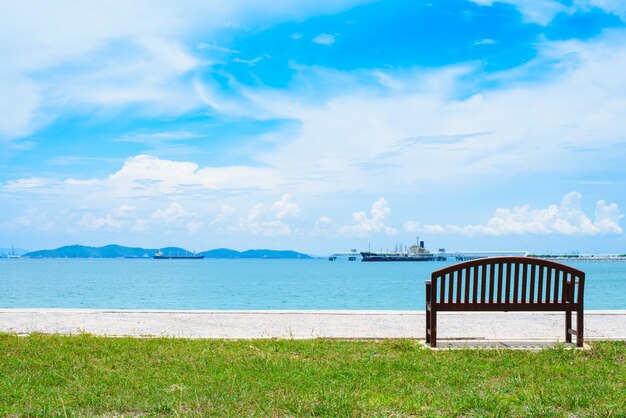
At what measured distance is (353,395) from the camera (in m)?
5.14

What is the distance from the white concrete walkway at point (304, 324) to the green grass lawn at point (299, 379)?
1171 mm

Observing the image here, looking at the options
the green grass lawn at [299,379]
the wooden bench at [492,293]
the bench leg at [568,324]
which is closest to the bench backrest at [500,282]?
the wooden bench at [492,293]

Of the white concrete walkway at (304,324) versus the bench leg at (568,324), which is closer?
the bench leg at (568,324)

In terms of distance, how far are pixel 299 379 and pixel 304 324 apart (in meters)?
4.22

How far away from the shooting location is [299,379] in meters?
5.71

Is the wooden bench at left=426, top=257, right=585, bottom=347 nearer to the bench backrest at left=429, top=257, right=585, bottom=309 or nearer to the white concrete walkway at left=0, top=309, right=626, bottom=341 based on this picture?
the bench backrest at left=429, top=257, right=585, bottom=309

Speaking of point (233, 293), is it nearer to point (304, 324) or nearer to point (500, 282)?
point (304, 324)

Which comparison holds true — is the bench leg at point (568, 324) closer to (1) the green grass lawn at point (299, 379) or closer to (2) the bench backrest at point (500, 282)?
(2) the bench backrest at point (500, 282)

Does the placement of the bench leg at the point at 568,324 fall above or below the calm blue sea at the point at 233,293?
above

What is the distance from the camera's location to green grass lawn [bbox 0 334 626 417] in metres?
4.83

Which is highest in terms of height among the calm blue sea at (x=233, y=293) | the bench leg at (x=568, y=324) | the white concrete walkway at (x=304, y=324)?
the bench leg at (x=568, y=324)

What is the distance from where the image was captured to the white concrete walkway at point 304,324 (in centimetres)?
887

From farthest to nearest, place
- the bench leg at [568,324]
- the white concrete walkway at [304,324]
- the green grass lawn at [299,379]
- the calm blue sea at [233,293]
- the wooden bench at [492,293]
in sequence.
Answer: the calm blue sea at [233,293] → the white concrete walkway at [304,324] → the bench leg at [568,324] → the wooden bench at [492,293] → the green grass lawn at [299,379]

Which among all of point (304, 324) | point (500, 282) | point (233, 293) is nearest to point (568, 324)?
point (500, 282)
